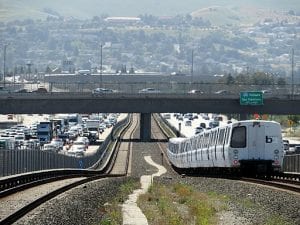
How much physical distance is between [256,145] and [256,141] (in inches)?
7.0

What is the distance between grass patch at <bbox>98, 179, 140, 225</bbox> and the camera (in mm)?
32625

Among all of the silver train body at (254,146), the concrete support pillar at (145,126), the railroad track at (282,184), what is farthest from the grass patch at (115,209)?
the concrete support pillar at (145,126)

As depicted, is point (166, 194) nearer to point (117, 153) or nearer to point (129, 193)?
point (129, 193)

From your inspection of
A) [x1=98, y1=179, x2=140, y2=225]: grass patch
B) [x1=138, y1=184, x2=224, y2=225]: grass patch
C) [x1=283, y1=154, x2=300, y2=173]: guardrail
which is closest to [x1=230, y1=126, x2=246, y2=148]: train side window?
[x1=138, y1=184, x2=224, y2=225]: grass patch

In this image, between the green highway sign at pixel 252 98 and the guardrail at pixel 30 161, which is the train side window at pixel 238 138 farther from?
the green highway sign at pixel 252 98

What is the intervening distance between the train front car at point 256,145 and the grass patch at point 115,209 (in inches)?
201

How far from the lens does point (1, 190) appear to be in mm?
42188

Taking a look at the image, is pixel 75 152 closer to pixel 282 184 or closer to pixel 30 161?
pixel 30 161

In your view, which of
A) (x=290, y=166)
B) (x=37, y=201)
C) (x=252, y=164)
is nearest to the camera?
(x=37, y=201)

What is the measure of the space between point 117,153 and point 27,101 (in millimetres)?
22177

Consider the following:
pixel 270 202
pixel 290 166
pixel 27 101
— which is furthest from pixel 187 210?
pixel 27 101

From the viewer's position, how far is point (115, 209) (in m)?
38.1

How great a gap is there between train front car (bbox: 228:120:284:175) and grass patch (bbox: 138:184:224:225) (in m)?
2.74

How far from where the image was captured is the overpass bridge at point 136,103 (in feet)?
459
